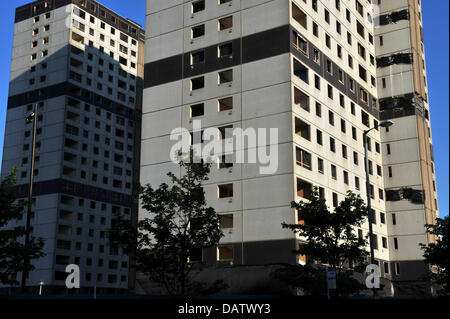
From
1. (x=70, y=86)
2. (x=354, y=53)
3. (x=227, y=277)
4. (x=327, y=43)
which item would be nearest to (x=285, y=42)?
(x=327, y=43)

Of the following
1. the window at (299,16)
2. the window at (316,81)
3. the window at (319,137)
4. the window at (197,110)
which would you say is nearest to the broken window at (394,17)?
the window at (299,16)

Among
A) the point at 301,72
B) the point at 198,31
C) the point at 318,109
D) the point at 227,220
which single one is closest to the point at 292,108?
the point at 301,72

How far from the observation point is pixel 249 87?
46.3m

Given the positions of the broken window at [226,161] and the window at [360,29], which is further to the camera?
the window at [360,29]

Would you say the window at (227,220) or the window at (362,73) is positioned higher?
the window at (362,73)

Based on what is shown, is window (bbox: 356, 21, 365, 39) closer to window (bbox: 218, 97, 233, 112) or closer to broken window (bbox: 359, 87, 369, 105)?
broken window (bbox: 359, 87, 369, 105)

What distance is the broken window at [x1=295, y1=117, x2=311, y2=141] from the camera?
152ft

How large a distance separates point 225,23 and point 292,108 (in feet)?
36.5

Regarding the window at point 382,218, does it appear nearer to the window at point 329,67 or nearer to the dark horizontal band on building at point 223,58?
the window at point 329,67

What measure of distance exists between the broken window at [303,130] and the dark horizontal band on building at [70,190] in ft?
156

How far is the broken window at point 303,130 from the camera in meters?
46.3

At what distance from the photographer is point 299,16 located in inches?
1951
